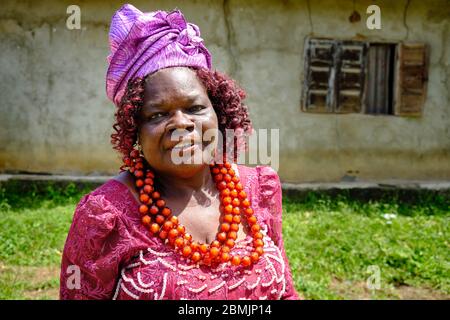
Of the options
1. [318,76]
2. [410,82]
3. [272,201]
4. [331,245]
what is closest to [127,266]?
[272,201]

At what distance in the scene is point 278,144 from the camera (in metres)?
7.77

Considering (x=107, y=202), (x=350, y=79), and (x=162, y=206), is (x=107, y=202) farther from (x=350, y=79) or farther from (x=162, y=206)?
(x=350, y=79)

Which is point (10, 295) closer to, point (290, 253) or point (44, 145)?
point (290, 253)

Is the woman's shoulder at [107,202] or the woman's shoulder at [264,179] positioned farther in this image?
the woman's shoulder at [264,179]

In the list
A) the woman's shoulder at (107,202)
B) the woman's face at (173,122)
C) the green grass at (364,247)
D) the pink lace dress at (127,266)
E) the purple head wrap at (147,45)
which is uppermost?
the purple head wrap at (147,45)

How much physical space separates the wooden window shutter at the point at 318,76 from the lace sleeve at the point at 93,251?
20.6 ft

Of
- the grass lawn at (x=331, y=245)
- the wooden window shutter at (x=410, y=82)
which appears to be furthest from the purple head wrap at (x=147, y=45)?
the wooden window shutter at (x=410, y=82)

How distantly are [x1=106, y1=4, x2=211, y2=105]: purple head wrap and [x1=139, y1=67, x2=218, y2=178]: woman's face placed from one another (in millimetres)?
46

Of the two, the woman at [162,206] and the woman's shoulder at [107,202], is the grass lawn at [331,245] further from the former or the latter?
the woman's shoulder at [107,202]

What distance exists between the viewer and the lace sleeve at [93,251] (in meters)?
1.73

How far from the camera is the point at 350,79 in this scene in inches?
307

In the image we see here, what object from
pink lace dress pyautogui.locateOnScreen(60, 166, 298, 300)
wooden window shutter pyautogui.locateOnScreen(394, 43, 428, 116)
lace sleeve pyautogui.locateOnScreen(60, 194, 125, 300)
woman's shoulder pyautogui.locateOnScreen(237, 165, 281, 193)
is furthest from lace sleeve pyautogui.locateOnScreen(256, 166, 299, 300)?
wooden window shutter pyautogui.locateOnScreen(394, 43, 428, 116)
